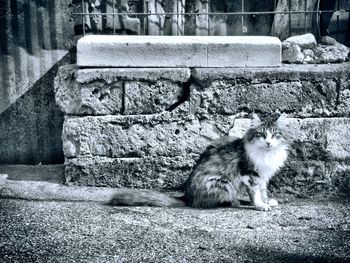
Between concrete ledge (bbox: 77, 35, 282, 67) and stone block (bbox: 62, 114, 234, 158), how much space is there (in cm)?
52

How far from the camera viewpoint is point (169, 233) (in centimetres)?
421

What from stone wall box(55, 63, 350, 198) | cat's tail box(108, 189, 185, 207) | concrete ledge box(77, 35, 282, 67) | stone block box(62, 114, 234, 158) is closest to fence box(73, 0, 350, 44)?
concrete ledge box(77, 35, 282, 67)

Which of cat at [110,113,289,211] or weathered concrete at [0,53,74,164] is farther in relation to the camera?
weathered concrete at [0,53,74,164]

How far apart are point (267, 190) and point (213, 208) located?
2.36ft

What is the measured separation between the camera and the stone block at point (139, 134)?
511 centimetres

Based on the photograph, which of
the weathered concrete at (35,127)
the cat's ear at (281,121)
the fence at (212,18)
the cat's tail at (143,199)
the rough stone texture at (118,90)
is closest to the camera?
the cat's tail at (143,199)

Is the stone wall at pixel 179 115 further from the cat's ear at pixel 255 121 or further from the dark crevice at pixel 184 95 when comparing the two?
the cat's ear at pixel 255 121

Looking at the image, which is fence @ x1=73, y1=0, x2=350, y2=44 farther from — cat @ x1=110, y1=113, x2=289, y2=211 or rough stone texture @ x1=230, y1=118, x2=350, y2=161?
cat @ x1=110, y1=113, x2=289, y2=211

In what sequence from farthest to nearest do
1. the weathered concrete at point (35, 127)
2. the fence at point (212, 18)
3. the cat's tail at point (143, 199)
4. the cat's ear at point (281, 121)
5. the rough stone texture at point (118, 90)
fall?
1. the weathered concrete at point (35, 127)
2. the fence at point (212, 18)
3. the rough stone texture at point (118, 90)
4. the cat's ear at point (281, 121)
5. the cat's tail at point (143, 199)

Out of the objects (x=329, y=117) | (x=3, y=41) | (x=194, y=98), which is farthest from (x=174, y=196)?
(x=3, y=41)

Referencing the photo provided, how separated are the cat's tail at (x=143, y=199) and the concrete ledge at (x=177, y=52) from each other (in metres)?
1.24

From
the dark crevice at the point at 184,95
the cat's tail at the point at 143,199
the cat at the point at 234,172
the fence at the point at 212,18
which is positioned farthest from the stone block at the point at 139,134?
the fence at the point at 212,18

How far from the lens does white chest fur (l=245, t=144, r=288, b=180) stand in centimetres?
488

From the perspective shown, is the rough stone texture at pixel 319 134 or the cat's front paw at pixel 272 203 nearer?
the cat's front paw at pixel 272 203
